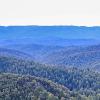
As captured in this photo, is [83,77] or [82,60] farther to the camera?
[82,60]

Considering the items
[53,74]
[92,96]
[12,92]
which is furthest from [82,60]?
[12,92]

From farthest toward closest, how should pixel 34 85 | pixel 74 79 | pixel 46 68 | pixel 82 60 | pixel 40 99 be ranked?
1. pixel 82 60
2. pixel 46 68
3. pixel 74 79
4. pixel 34 85
5. pixel 40 99

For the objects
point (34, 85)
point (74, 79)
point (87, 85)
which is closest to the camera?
point (34, 85)

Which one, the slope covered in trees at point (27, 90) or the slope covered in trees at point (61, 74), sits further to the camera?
the slope covered in trees at point (61, 74)

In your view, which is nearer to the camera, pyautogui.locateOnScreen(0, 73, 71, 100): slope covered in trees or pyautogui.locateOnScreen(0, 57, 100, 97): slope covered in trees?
pyautogui.locateOnScreen(0, 73, 71, 100): slope covered in trees

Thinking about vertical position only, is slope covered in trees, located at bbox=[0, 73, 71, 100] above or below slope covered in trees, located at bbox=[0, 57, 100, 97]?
above

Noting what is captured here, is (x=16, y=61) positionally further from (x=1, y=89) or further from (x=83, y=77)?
(x=1, y=89)

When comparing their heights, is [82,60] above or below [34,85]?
below

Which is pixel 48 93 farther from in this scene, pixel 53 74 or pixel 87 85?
pixel 53 74

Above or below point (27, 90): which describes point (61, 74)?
below

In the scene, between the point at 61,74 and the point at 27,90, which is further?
the point at 61,74

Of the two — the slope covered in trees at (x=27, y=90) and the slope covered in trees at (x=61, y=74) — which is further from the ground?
the slope covered in trees at (x=27, y=90)
